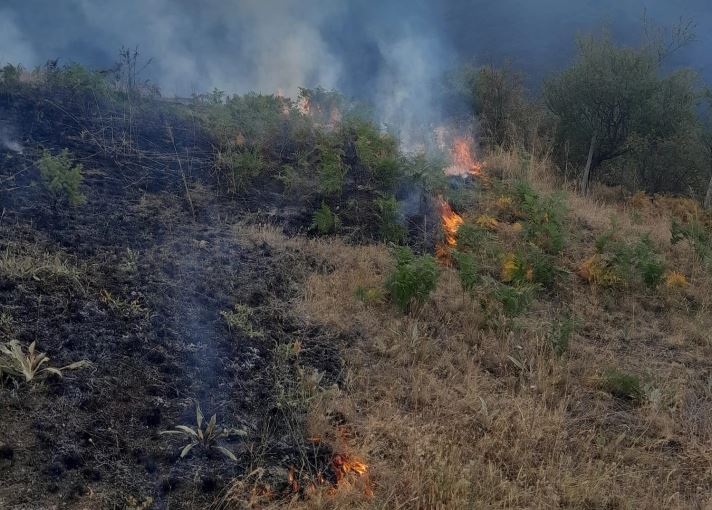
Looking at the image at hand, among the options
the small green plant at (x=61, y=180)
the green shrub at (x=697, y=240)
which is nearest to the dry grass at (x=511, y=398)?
the green shrub at (x=697, y=240)

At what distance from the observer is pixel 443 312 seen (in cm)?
483

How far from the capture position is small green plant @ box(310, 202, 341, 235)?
5.98 m

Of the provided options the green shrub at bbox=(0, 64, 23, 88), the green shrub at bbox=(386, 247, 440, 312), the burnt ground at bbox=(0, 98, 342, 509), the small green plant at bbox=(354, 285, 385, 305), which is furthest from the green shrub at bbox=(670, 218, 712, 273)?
the green shrub at bbox=(0, 64, 23, 88)

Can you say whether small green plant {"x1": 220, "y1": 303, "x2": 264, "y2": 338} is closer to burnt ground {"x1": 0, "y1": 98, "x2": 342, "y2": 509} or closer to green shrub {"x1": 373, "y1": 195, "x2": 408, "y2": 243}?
burnt ground {"x1": 0, "y1": 98, "x2": 342, "y2": 509}

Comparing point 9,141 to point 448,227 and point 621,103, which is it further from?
point 621,103

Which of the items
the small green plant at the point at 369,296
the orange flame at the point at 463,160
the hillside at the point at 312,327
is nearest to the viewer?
the hillside at the point at 312,327

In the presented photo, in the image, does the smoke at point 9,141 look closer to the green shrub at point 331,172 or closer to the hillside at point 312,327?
the hillside at point 312,327

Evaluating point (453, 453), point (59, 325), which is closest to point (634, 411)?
point (453, 453)

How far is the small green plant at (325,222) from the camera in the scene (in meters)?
5.98

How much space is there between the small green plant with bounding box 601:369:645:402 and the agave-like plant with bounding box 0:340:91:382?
11.6ft

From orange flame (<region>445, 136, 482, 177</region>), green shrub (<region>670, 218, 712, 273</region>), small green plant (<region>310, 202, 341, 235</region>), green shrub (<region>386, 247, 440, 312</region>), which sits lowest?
green shrub (<region>386, 247, 440, 312</region>)

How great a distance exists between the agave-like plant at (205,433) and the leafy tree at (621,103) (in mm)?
9389

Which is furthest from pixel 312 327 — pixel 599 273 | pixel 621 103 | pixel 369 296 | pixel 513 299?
pixel 621 103

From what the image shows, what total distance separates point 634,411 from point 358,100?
23.9 ft
